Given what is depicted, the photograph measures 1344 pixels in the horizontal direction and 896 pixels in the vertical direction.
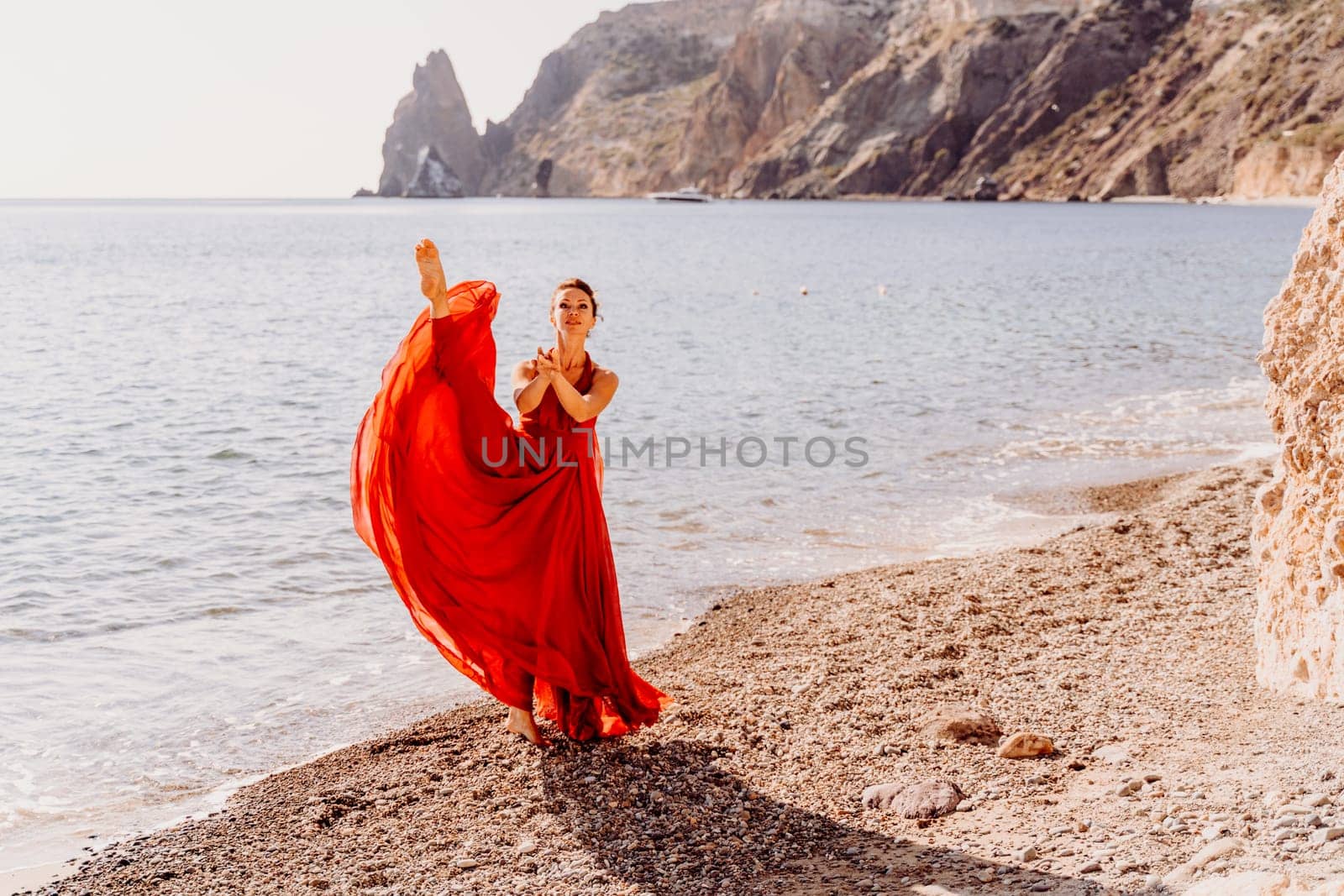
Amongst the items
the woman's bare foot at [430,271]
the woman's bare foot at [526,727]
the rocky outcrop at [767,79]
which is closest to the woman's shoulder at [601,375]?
the woman's bare foot at [430,271]

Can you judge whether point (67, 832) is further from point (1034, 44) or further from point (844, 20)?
point (844, 20)

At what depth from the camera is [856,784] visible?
495 cm

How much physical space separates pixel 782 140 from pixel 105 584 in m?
163

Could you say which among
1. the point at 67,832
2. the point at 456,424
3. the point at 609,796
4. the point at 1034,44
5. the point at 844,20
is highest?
the point at 844,20

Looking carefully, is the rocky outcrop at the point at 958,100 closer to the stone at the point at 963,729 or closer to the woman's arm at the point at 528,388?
the stone at the point at 963,729

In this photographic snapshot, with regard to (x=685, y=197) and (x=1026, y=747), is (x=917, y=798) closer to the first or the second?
(x=1026, y=747)

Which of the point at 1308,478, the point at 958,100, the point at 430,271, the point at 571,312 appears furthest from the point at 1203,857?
the point at 958,100

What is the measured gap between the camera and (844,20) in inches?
7515

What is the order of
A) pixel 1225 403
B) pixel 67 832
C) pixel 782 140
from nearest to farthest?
pixel 67 832, pixel 1225 403, pixel 782 140

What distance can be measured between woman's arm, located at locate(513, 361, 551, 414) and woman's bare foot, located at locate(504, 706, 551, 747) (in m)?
1.49

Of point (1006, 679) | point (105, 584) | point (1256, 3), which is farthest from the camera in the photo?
point (1256, 3)

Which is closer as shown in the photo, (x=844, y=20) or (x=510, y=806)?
(x=510, y=806)

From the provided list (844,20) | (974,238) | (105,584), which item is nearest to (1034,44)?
(844,20)

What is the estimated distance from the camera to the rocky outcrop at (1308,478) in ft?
16.4
